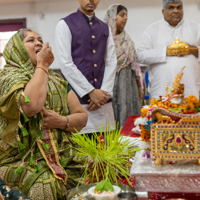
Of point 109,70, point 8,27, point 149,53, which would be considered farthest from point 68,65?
point 8,27

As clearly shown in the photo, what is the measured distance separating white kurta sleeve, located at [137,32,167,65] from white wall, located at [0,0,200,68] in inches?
144

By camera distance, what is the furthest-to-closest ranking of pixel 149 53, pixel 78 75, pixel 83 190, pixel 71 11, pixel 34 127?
pixel 71 11, pixel 149 53, pixel 78 75, pixel 34 127, pixel 83 190

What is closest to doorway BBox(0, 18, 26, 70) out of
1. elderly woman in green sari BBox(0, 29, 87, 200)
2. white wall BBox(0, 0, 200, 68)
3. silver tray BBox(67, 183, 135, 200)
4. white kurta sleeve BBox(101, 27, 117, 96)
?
white wall BBox(0, 0, 200, 68)

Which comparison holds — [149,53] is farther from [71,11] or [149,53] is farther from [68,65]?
[71,11]

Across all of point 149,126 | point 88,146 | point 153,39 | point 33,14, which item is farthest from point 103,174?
point 33,14

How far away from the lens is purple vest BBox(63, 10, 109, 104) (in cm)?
256

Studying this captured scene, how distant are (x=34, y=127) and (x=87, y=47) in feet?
3.61

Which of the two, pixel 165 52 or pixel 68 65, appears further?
pixel 165 52

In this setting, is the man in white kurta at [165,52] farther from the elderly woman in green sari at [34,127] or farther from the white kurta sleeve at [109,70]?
the elderly woman in green sari at [34,127]

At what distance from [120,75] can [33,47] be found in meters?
Result: 1.88

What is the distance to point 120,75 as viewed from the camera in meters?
3.62

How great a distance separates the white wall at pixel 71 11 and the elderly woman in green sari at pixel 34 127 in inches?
202

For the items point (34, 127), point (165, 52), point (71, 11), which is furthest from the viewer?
point (71, 11)

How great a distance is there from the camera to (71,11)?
23.0 ft
